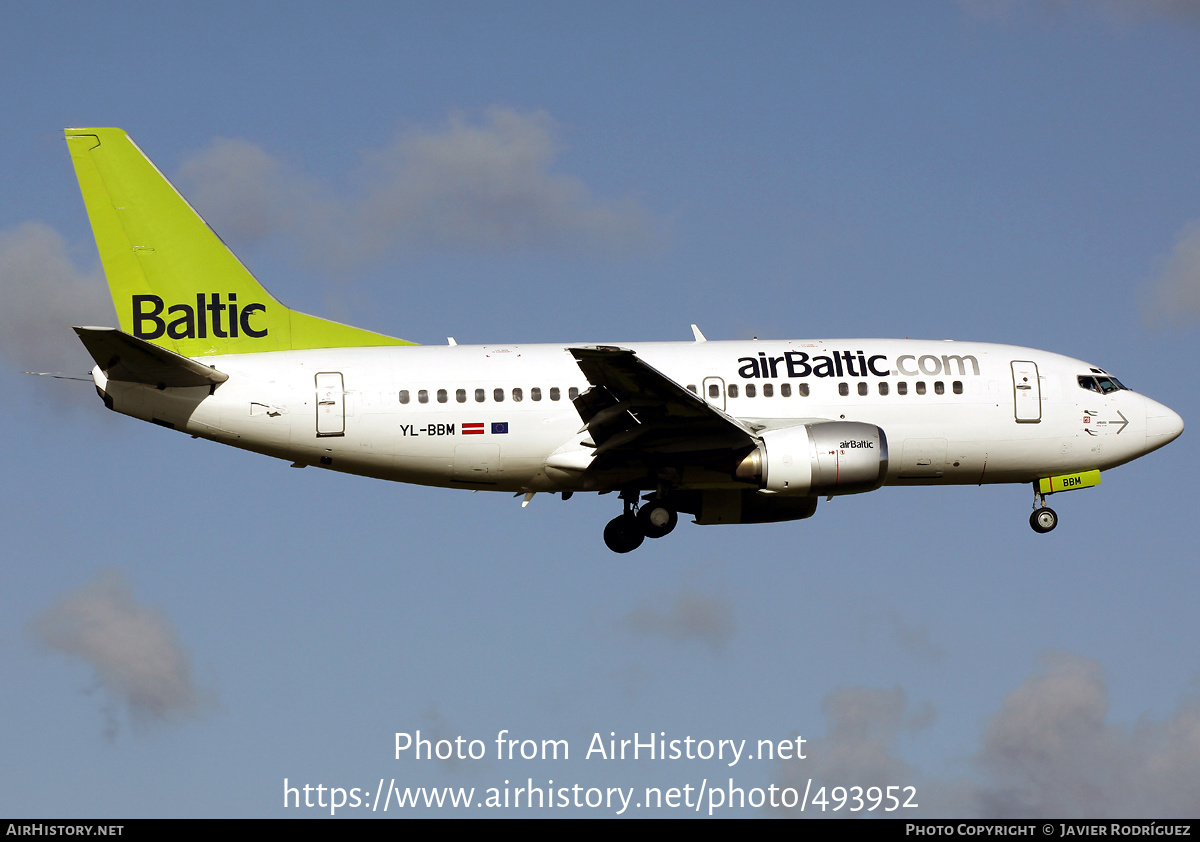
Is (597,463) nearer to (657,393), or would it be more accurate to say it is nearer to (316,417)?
(657,393)

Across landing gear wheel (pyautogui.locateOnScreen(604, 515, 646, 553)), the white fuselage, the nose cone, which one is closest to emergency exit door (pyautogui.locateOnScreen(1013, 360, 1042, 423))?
the white fuselage

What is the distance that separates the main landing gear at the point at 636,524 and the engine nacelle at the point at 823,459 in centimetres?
329

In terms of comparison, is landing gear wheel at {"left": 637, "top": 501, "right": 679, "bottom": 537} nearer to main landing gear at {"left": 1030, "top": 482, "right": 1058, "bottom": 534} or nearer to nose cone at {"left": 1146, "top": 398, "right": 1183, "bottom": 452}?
main landing gear at {"left": 1030, "top": 482, "right": 1058, "bottom": 534}

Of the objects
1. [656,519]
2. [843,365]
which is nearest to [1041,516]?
[843,365]

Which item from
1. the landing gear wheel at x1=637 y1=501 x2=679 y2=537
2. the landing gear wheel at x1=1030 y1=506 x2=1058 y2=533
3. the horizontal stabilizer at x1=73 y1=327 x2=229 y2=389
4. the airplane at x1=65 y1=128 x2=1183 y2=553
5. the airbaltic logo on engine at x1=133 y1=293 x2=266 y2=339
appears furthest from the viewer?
the landing gear wheel at x1=1030 y1=506 x2=1058 y2=533

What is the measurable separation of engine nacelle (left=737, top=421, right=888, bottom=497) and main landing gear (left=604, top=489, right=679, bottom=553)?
329 cm

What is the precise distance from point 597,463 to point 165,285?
12.6 metres

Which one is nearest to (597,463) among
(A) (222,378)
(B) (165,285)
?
(A) (222,378)

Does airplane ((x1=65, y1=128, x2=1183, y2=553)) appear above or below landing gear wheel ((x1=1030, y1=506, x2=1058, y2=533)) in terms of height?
above

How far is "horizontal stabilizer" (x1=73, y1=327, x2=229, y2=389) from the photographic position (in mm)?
38344

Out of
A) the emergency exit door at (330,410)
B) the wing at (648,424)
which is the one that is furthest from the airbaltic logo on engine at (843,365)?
the emergency exit door at (330,410)

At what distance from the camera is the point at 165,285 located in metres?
43.0

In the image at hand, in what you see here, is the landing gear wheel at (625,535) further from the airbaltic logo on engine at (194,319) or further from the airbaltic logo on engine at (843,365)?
the airbaltic logo on engine at (194,319)
